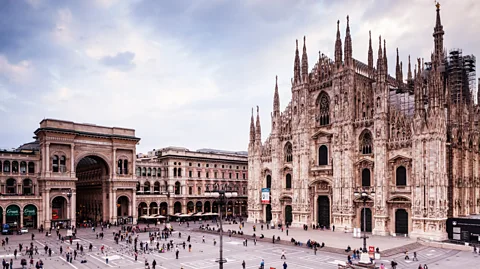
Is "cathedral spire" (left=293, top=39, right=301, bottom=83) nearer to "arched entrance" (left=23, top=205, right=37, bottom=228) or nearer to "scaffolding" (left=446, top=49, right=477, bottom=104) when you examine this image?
"scaffolding" (left=446, top=49, right=477, bottom=104)

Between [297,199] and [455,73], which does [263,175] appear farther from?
[455,73]

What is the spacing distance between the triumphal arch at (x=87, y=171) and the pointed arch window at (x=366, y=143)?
39110 mm

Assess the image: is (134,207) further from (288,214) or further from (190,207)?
(288,214)

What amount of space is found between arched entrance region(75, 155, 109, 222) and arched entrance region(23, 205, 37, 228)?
1159 cm

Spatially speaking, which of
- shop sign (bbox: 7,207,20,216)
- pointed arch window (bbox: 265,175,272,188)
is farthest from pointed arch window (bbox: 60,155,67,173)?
pointed arch window (bbox: 265,175,272,188)

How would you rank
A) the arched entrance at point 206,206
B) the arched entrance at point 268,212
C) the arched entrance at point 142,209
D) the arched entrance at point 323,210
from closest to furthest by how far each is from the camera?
the arched entrance at point 323,210 → the arched entrance at point 268,212 → the arched entrance at point 142,209 → the arched entrance at point 206,206

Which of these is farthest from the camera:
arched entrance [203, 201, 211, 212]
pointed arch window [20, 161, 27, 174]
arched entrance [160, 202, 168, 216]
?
arched entrance [203, 201, 211, 212]

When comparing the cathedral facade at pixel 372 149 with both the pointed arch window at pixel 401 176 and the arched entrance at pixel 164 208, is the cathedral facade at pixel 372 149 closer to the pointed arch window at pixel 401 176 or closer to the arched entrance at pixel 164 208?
the pointed arch window at pixel 401 176

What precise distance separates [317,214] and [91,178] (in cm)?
4375

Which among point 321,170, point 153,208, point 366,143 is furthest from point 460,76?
point 153,208

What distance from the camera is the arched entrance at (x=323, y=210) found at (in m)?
61.6

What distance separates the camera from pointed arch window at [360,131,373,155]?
56.1m

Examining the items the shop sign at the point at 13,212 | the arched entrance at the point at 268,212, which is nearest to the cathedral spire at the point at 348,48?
the arched entrance at the point at 268,212

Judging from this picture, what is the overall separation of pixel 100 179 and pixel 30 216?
1386cm
